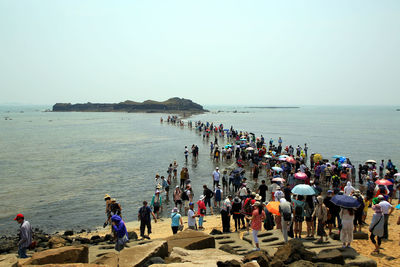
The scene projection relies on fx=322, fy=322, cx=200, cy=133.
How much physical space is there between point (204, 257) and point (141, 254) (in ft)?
5.20

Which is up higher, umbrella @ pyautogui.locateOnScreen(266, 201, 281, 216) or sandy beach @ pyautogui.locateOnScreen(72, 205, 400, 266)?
umbrella @ pyautogui.locateOnScreen(266, 201, 281, 216)

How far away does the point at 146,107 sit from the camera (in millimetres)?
151500

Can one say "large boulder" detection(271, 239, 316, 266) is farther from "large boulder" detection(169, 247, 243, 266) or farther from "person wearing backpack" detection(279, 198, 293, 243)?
"person wearing backpack" detection(279, 198, 293, 243)

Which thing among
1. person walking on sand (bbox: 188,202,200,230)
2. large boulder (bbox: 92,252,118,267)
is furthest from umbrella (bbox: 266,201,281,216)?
large boulder (bbox: 92,252,118,267)

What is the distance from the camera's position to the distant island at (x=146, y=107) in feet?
469

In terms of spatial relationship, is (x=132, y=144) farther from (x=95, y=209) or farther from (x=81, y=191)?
(x=95, y=209)

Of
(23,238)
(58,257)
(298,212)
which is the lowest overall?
(23,238)

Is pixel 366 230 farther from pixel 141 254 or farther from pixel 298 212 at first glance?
pixel 141 254

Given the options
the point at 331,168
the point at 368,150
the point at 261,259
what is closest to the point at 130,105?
the point at 368,150

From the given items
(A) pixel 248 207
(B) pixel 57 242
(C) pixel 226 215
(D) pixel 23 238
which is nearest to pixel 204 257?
(C) pixel 226 215

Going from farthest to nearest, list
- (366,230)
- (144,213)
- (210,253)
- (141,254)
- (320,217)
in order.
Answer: (144,213) < (366,230) < (320,217) < (210,253) < (141,254)

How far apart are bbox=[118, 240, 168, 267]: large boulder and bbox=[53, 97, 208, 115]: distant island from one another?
120m

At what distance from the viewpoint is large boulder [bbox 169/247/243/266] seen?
7151mm

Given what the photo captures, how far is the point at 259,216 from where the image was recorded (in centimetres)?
943
